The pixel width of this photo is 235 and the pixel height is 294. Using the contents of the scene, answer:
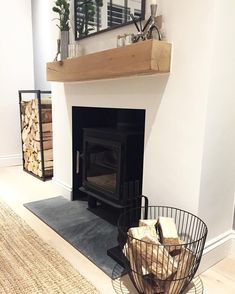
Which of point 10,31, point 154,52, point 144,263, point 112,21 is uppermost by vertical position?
point 10,31

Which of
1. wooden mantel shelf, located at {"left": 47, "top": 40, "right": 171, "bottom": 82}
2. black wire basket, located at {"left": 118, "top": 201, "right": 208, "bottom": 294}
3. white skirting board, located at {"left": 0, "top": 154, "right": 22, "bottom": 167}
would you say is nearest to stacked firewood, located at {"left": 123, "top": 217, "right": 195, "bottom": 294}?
black wire basket, located at {"left": 118, "top": 201, "right": 208, "bottom": 294}

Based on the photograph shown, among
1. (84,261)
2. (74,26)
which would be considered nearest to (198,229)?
(84,261)

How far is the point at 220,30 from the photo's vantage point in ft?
4.18

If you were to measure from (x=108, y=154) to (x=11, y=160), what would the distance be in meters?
2.18

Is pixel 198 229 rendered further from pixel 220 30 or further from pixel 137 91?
pixel 220 30

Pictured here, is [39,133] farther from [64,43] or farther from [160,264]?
[160,264]

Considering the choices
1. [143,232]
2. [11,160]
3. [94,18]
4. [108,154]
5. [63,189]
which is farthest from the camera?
[11,160]

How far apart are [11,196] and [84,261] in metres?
1.32

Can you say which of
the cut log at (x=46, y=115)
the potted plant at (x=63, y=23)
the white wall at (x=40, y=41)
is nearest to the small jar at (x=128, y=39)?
the potted plant at (x=63, y=23)

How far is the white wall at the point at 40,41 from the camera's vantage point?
3299 mm

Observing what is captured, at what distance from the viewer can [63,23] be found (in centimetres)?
212

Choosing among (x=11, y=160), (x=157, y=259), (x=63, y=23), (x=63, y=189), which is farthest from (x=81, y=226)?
(x=11, y=160)

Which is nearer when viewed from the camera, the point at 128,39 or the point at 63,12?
the point at 128,39

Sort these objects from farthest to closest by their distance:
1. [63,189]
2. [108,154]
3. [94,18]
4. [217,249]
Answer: [63,189] < [108,154] < [94,18] < [217,249]
